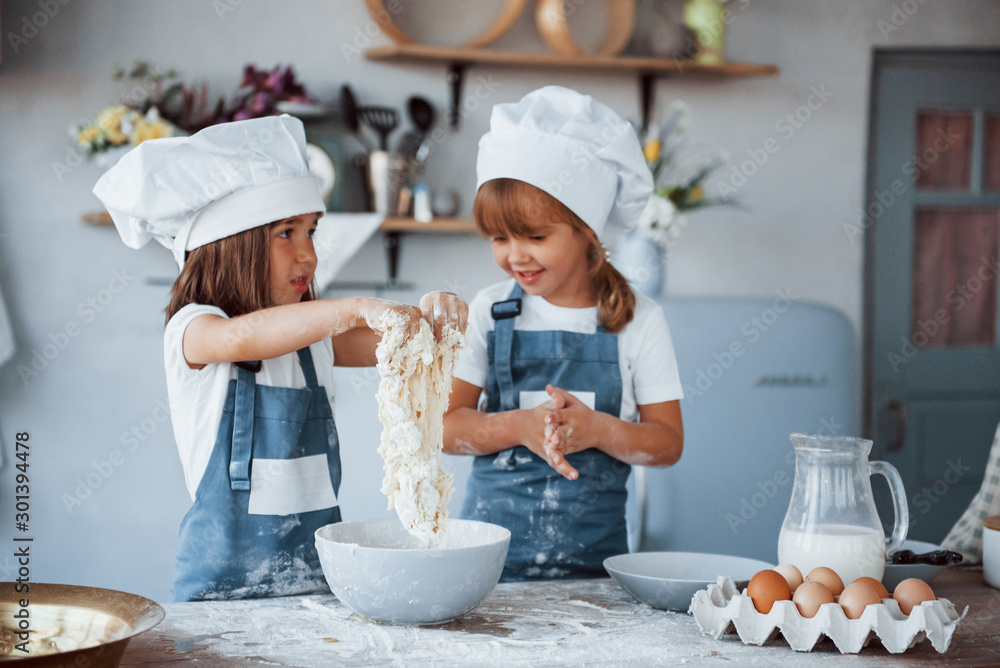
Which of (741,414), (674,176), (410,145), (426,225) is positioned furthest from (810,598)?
(674,176)

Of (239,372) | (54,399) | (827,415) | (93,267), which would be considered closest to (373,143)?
(93,267)

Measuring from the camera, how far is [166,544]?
239 cm

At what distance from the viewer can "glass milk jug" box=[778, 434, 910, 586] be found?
3.35ft

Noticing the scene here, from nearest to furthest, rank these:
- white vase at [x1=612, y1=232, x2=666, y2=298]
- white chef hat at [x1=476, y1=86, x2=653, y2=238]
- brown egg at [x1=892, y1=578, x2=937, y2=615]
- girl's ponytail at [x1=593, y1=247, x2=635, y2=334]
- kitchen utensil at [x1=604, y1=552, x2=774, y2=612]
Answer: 1. brown egg at [x1=892, y1=578, x2=937, y2=615]
2. kitchen utensil at [x1=604, y1=552, x2=774, y2=612]
3. white chef hat at [x1=476, y1=86, x2=653, y2=238]
4. girl's ponytail at [x1=593, y1=247, x2=635, y2=334]
5. white vase at [x1=612, y1=232, x2=666, y2=298]

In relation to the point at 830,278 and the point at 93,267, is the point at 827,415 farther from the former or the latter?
the point at 93,267

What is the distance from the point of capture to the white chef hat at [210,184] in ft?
4.21

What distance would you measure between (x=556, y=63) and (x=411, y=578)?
1.83 metres

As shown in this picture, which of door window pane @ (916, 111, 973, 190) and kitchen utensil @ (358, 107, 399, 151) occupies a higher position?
door window pane @ (916, 111, 973, 190)

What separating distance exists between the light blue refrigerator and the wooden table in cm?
129

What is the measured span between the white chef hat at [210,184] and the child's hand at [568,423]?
18.7 inches

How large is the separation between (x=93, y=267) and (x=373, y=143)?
2.60 feet

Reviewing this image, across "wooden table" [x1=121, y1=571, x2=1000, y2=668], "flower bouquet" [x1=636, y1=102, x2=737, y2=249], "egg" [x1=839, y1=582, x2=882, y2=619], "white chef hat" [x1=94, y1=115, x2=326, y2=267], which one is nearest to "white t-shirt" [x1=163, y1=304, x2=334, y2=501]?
"white chef hat" [x1=94, y1=115, x2=326, y2=267]

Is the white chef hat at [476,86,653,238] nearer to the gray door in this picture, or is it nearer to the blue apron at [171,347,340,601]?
the blue apron at [171,347,340,601]

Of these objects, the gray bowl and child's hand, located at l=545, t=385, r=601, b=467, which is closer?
the gray bowl
